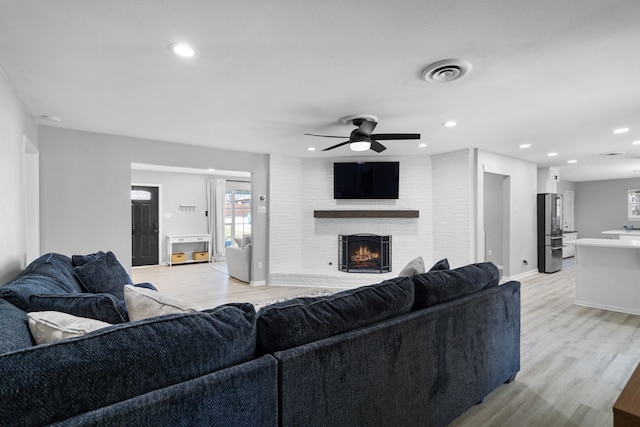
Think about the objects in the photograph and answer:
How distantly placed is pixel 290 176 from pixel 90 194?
308 cm

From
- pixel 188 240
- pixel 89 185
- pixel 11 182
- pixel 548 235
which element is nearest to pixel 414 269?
pixel 11 182

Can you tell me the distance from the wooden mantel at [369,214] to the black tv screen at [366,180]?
265 mm

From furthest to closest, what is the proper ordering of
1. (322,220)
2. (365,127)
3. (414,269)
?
(322,220)
(365,127)
(414,269)

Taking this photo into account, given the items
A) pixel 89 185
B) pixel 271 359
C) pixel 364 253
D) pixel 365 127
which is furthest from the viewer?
pixel 364 253

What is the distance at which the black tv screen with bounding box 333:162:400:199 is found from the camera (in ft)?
19.6

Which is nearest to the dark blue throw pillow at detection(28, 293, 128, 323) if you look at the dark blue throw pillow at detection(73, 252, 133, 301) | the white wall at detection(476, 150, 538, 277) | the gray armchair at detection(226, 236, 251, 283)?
the dark blue throw pillow at detection(73, 252, 133, 301)

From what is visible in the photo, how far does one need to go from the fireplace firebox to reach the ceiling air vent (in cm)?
382

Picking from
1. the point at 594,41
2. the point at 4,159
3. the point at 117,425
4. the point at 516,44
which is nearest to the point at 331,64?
the point at 516,44

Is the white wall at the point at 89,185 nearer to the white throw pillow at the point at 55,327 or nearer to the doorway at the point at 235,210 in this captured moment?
the white throw pillow at the point at 55,327

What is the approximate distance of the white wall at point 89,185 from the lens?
415cm

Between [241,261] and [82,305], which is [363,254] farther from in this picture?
[82,305]

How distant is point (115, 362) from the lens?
950 mm

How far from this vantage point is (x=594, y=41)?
6.67ft

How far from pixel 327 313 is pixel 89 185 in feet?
14.2
